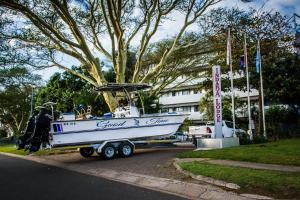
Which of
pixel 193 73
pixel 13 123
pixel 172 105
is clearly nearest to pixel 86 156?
pixel 193 73

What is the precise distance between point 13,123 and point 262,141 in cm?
6013

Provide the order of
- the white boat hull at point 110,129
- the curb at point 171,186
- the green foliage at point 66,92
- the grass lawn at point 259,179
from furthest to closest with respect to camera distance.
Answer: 1. the green foliage at point 66,92
2. the white boat hull at point 110,129
3. the curb at point 171,186
4. the grass lawn at point 259,179

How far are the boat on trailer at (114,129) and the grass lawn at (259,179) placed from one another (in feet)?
21.9

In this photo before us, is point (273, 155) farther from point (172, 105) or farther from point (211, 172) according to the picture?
point (172, 105)

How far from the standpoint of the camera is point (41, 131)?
50.5 ft

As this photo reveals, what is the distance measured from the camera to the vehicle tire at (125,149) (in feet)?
56.5

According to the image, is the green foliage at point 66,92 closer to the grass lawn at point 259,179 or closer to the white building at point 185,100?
the white building at point 185,100

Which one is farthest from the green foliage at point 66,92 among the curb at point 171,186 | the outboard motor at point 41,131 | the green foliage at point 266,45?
the curb at point 171,186

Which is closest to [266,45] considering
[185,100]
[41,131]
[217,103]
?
[217,103]

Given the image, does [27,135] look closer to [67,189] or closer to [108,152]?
[108,152]

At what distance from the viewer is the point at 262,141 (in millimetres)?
21141

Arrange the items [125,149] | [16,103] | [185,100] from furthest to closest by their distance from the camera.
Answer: [16,103]
[185,100]
[125,149]

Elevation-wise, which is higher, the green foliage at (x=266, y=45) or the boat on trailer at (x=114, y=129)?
the green foliage at (x=266, y=45)

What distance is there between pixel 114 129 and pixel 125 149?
3.53ft
